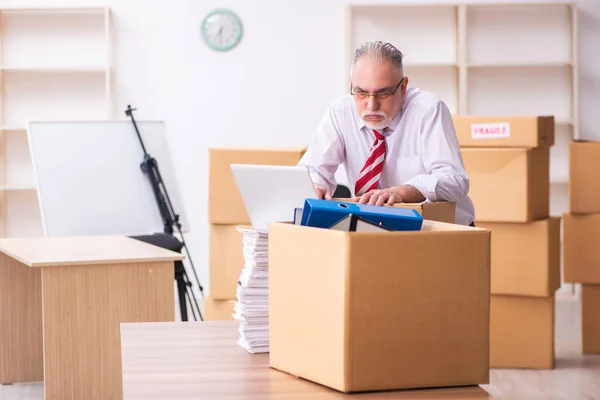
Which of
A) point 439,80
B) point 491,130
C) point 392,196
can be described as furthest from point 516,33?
point 392,196

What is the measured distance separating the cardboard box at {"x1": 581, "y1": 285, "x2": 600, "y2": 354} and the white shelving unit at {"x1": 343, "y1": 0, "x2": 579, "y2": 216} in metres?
1.84

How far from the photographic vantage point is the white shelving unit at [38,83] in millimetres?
5875

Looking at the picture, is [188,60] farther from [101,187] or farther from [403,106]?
[403,106]

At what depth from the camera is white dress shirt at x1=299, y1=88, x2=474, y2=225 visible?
2121 mm

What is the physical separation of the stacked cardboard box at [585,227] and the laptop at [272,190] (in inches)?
119

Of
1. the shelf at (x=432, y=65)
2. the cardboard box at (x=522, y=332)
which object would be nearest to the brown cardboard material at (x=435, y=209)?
the cardboard box at (x=522, y=332)

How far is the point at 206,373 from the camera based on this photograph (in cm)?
139

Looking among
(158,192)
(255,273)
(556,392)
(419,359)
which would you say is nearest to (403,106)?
(255,273)

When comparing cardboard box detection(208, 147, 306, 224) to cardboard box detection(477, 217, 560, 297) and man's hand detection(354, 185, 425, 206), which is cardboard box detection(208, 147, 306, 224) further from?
man's hand detection(354, 185, 425, 206)

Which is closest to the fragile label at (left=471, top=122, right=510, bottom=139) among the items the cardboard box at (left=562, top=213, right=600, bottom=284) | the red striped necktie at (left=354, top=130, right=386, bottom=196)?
the cardboard box at (left=562, top=213, right=600, bottom=284)

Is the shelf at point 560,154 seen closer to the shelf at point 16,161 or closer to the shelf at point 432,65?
the shelf at point 432,65

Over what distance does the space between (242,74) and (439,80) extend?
4.49 feet

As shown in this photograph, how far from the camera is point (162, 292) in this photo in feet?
10.5

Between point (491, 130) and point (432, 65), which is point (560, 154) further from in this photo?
point (491, 130)
